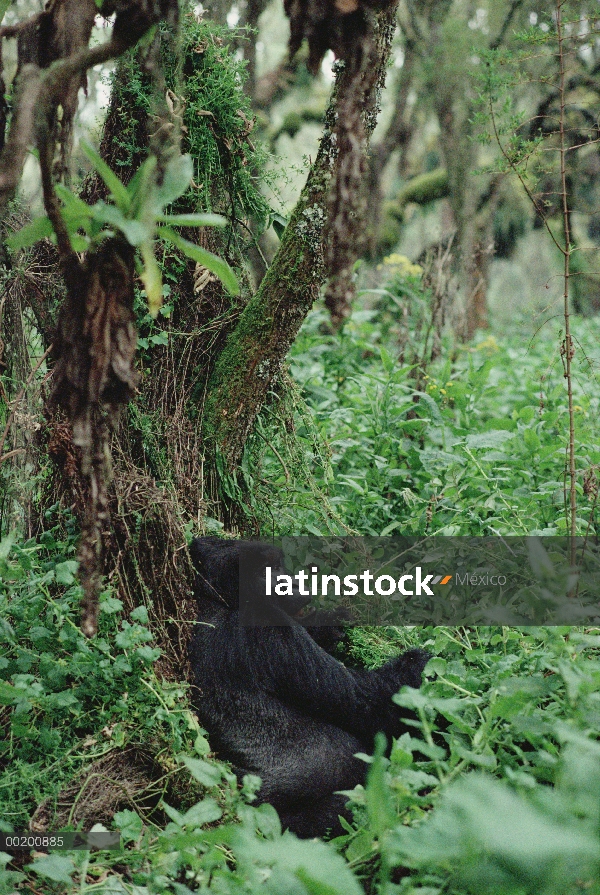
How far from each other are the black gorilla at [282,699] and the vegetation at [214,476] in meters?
0.08

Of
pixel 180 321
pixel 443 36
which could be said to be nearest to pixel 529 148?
pixel 180 321

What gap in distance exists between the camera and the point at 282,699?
93.7 inches

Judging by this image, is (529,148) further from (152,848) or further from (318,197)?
(152,848)

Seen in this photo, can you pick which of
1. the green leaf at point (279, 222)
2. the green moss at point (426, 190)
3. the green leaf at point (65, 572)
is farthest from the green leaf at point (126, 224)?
the green moss at point (426, 190)

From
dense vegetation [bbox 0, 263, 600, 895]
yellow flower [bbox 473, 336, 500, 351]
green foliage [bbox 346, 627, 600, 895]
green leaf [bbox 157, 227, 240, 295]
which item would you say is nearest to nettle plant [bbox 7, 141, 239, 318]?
green leaf [bbox 157, 227, 240, 295]

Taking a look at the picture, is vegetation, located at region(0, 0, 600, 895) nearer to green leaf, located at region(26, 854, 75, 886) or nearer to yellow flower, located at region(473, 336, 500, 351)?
green leaf, located at region(26, 854, 75, 886)

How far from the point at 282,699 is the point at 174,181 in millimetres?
1615

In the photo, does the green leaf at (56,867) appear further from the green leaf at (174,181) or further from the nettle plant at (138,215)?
the green leaf at (174,181)

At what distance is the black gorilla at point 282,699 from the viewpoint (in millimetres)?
2285

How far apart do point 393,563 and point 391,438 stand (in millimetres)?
760

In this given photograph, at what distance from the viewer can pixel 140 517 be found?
2.36 m

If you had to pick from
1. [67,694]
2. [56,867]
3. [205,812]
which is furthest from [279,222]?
[56,867]

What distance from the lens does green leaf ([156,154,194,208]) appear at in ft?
4.48

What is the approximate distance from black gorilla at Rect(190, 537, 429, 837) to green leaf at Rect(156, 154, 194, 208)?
128 cm
